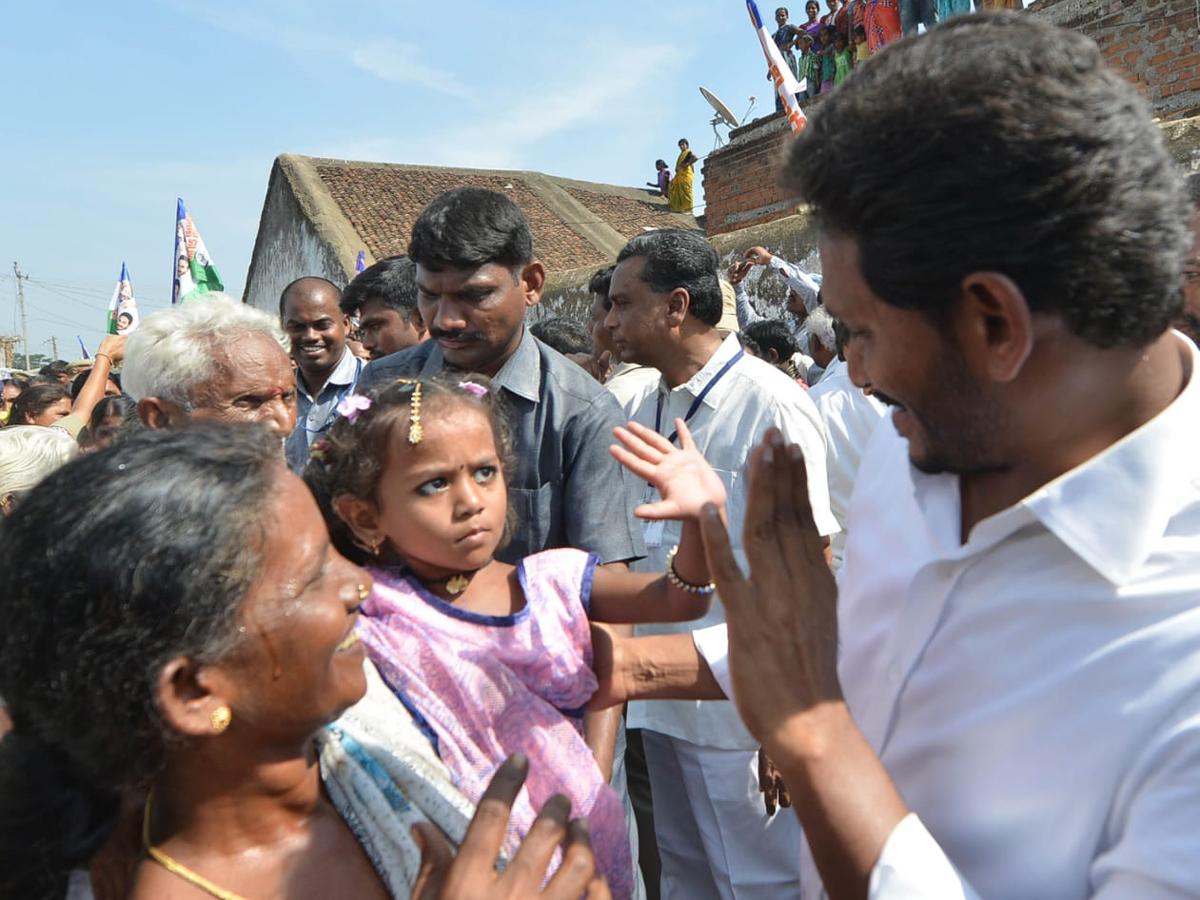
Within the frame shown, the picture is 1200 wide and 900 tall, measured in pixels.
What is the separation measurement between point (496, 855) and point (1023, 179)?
1.14 m

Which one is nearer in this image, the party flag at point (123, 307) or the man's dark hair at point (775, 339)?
the man's dark hair at point (775, 339)

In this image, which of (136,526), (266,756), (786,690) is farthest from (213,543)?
(786,690)

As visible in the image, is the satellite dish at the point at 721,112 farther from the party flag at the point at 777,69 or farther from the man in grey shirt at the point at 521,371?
the man in grey shirt at the point at 521,371

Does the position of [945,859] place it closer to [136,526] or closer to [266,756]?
[266,756]

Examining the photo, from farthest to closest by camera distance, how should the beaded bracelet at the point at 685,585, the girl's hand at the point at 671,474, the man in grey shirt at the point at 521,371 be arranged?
the man in grey shirt at the point at 521,371 → the beaded bracelet at the point at 685,585 → the girl's hand at the point at 671,474

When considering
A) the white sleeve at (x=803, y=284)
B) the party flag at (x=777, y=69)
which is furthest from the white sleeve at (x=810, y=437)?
the party flag at (x=777, y=69)

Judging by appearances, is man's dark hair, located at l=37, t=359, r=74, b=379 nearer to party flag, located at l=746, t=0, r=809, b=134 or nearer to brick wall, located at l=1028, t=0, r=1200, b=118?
party flag, located at l=746, t=0, r=809, b=134

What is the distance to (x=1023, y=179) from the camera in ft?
3.59

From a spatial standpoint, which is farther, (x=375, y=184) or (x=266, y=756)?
(x=375, y=184)

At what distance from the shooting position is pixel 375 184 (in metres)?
22.4

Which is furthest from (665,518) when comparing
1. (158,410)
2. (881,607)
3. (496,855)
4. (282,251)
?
(282,251)

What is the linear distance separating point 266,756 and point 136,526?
1.40 ft

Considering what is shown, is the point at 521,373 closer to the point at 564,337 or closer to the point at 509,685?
the point at 509,685

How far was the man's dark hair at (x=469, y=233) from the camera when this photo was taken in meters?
2.89
